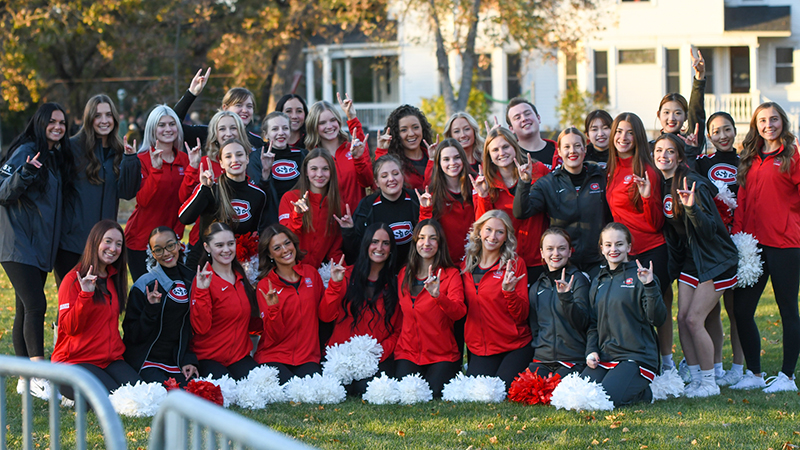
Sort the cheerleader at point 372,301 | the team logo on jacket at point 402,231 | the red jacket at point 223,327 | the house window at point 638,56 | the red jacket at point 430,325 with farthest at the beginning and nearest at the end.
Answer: the house window at point 638,56 → the team logo on jacket at point 402,231 → the cheerleader at point 372,301 → the red jacket at point 430,325 → the red jacket at point 223,327

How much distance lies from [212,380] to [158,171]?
1.93 metres

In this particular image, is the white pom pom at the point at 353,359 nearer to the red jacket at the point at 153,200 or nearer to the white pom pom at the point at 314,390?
the white pom pom at the point at 314,390

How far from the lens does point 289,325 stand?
6.55 metres

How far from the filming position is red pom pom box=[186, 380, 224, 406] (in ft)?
18.7

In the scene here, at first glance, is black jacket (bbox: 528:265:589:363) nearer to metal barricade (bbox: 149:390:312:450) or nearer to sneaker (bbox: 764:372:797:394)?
sneaker (bbox: 764:372:797:394)

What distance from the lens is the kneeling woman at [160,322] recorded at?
242 inches

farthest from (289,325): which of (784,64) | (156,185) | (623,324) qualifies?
(784,64)

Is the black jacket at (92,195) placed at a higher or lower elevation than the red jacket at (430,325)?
→ higher

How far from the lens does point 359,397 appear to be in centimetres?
639

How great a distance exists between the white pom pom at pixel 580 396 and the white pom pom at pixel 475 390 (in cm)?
45

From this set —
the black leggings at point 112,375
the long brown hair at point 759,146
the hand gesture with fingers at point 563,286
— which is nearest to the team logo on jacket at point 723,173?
the long brown hair at point 759,146

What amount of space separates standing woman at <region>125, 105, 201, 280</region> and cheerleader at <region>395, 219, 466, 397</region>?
2136 mm

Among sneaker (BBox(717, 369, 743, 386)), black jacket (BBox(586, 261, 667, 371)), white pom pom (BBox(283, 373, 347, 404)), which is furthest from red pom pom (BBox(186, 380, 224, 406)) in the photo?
sneaker (BBox(717, 369, 743, 386))

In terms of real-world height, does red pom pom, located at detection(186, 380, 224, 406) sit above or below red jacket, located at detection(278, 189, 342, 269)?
below
